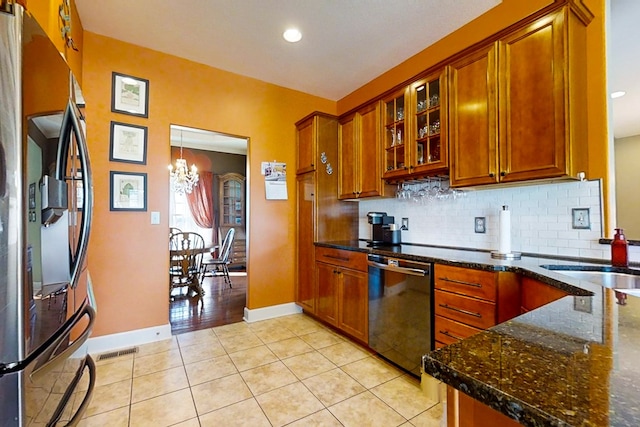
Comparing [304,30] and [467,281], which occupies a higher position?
[304,30]

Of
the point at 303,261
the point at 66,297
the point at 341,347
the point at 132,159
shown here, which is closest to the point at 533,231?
the point at 341,347

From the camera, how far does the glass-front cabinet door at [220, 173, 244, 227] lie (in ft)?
22.2

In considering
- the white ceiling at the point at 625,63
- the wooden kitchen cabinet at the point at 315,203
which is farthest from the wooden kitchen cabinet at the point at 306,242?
the white ceiling at the point at 625,63

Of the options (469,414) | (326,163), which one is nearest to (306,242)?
(326,163)

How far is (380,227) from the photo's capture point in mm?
3059

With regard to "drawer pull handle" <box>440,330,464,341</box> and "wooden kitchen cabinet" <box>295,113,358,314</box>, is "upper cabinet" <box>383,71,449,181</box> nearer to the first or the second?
"wooden kitchen cabinet" <box>295,113,358,314</box>

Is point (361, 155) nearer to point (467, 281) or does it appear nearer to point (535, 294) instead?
point (467, 281)

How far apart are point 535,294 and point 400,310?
92 cm

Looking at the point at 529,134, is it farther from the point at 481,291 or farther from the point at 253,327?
the point at 253,327

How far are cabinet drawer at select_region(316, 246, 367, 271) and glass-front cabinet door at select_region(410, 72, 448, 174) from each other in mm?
896

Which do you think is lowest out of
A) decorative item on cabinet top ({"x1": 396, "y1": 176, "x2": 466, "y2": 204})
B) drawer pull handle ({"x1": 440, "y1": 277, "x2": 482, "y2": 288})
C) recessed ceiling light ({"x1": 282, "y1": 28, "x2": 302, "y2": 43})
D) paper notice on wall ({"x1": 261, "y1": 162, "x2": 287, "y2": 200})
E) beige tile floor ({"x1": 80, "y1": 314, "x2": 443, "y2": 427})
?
beige tile floor ({"x1": 80, "y1": 314, "x2": 443, "y2": 427})

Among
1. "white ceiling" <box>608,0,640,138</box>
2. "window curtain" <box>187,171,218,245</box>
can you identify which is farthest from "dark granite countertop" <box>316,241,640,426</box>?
"window curtain" <box>187,171,218,245</box>

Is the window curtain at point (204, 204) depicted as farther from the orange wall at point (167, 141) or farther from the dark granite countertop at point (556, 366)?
the dark granite countertop at point (556, 366)

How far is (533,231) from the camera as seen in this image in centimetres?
212
